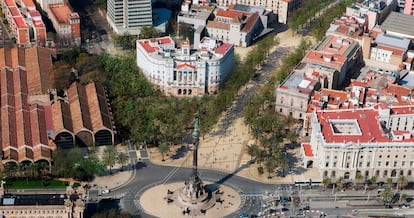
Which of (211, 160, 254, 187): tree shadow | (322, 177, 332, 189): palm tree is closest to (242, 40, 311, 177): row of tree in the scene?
(211, 160, 254, 187): tree shadow

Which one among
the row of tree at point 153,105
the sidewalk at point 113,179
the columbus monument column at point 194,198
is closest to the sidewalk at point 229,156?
the row of tree at point 153,105

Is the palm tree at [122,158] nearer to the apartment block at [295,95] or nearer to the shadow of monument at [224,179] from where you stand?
the shadow of monument at [224,179]

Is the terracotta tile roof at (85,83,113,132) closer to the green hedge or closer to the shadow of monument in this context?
the green hedge

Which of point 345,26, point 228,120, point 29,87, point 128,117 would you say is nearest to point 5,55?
point 29,87

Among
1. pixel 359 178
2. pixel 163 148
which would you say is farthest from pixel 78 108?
pixel 359 178

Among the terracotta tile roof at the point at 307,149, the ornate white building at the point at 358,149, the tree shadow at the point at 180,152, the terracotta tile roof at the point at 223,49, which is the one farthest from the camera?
the terracotta tile roof at the point at 223,49

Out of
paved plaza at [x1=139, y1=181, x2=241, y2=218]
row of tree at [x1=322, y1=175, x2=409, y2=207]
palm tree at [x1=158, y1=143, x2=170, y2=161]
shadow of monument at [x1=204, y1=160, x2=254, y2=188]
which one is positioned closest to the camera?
paved plaza at [x1=139, y1=181, x2=241, y2=218]
